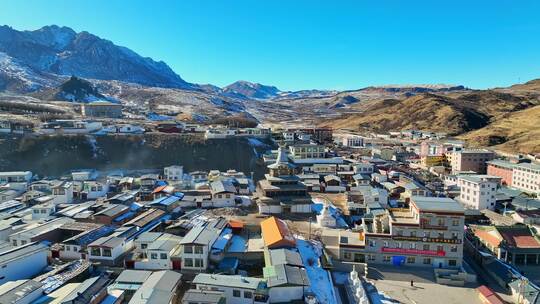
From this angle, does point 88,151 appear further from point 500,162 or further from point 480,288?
point 500,162

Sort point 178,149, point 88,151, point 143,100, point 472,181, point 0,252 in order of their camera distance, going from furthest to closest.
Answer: point 143,100
point 178,149
point 88,151
point 472,181
point 0,252

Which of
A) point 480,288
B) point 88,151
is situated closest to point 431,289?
point 480,288

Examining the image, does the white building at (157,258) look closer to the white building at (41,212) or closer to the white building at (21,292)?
the white building at (21,292)

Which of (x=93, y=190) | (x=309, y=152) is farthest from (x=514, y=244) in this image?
(x=93, y=190)

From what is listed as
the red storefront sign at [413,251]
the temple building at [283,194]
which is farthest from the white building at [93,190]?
the red storefront sign at [413,251]

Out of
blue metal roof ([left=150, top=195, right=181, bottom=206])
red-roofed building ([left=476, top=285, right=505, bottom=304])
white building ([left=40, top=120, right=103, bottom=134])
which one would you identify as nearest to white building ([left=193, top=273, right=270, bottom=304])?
red-roofed building ([left=476, top=285, right=505, bottom=304])

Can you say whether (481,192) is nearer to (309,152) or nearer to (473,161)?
(473,161)

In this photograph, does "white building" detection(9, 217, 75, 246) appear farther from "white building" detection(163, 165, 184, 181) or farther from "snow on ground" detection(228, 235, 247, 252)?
"white building" detection(163, 165, 184, 181)
